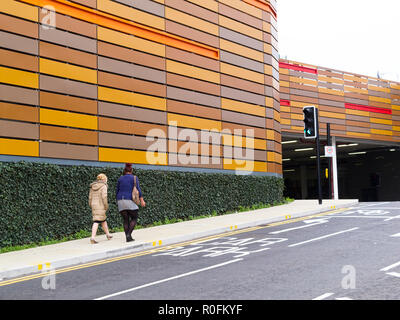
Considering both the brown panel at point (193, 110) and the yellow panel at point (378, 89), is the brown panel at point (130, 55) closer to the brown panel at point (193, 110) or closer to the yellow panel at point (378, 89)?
the brown panel at point (193, 110)

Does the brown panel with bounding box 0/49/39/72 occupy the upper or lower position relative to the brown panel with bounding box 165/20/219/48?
lower

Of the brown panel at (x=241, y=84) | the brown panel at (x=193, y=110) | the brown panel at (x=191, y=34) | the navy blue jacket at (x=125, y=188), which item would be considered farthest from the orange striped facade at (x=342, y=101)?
the navy blue jacket at (x=125, y=188)

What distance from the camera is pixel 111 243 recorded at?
1124 centimetres

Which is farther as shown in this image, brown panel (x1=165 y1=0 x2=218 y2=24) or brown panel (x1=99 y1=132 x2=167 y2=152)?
brown panel (x1=165 y1=0 x2=218 y2=24)

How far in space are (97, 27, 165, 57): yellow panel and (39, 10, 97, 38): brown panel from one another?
10.6 inches

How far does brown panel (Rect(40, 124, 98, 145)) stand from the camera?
13.4 meters

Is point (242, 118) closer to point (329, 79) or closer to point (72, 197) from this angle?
point (72, 197)

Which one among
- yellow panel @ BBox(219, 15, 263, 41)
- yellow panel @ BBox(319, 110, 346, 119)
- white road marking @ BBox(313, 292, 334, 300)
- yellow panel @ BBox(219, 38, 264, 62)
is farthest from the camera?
yellow panel @ BBox(319, 110, 346, 119)

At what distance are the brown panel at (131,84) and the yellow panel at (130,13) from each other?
2.11 m

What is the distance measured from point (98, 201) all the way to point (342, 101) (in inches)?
951

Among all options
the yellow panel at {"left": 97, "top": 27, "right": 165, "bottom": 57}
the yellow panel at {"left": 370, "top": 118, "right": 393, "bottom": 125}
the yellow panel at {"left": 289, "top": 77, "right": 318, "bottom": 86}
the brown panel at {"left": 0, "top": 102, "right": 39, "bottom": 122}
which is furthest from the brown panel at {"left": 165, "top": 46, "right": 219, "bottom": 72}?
the yellow panel at {"left": 370, "top": 118, "right": 393, "bottom": 125}

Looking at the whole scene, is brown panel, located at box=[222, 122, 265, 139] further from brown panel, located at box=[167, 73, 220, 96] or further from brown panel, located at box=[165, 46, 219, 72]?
brown panel, located at box=[165, 46, 219, 72]

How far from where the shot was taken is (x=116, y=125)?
50.2 feet

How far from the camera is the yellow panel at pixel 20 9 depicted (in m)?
12.8
